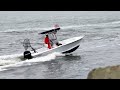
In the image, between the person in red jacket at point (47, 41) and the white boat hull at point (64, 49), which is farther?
the person in red jacket at point (47, 41)

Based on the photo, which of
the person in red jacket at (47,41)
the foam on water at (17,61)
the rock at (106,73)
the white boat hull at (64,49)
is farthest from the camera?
the person in red jacket at (47,41)

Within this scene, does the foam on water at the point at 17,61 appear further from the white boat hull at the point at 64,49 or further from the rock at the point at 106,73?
the rock at the point at 106,73

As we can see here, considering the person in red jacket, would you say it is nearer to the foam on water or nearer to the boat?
A: the boat

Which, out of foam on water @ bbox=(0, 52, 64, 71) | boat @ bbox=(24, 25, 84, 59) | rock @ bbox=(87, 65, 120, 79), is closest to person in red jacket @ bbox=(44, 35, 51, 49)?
boat @ bbox=(24, 25, 84, 59)

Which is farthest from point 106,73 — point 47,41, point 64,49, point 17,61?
point 64,49

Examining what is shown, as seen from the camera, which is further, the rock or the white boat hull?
the white boat hull

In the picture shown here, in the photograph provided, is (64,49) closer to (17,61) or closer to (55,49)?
(55,49)

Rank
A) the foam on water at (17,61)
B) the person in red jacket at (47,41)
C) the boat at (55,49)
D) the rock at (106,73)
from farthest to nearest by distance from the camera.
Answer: the person in red jacket at (47,41) → the boat at (55,49) → the foam on water at (17,61) → the rock at (106,73)

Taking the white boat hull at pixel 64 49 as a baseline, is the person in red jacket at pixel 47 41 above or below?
above

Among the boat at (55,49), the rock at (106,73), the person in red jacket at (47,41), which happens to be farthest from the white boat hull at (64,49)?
the rock at (106,73)
